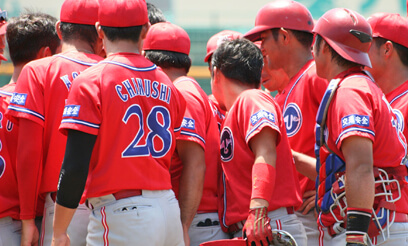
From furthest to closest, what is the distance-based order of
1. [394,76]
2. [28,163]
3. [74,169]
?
[394,76]
[28,163]
[74,169]

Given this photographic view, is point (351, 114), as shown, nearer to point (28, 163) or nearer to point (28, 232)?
point (28, 163)

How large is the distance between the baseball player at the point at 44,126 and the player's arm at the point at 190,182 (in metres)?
0.61

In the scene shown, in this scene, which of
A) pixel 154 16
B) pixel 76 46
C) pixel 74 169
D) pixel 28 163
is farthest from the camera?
pixel 154 16

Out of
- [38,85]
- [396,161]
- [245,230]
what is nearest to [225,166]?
[245,230]

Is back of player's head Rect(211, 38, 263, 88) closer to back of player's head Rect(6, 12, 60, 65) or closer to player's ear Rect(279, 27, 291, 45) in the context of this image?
player's ear Rect(279, 27, 291, 45)

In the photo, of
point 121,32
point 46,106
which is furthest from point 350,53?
point 46,106

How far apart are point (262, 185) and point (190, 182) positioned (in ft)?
1.76

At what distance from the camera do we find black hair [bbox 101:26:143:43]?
10.5ft

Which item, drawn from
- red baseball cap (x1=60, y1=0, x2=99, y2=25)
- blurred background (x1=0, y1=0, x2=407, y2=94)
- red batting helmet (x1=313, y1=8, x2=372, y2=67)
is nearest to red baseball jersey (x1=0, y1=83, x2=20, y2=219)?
red baseball cap (x1=60, y1=0, x2=99, y2=25)

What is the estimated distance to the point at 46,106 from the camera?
3.46m

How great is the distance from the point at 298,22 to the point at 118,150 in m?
2.11

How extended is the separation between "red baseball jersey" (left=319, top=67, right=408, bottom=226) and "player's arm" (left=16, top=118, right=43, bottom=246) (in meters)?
1.73

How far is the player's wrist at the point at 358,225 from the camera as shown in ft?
10.1

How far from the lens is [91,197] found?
3057mm
